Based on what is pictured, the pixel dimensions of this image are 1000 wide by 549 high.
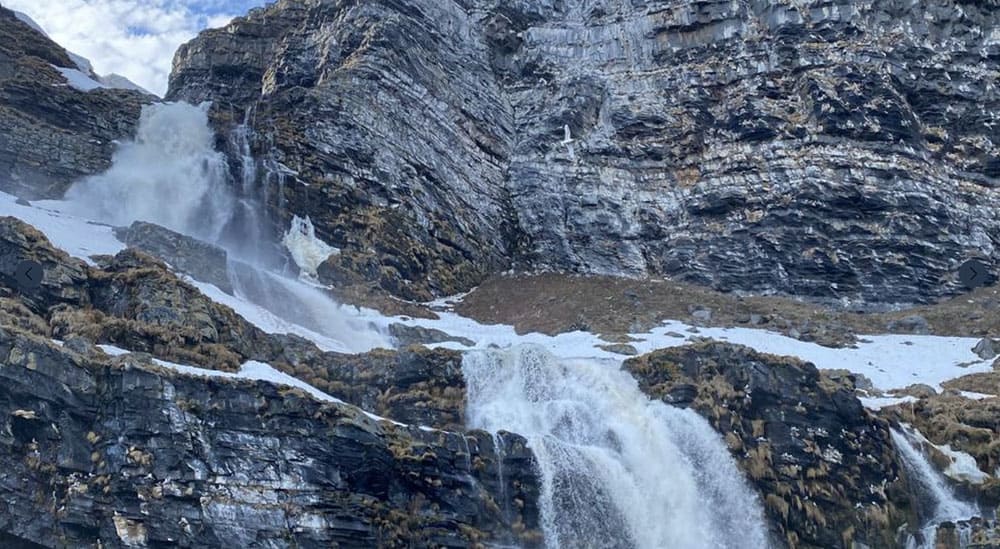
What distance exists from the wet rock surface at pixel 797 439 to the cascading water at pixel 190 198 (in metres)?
12.0

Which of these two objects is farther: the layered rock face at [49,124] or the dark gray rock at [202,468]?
the layered rock face at [49,124]

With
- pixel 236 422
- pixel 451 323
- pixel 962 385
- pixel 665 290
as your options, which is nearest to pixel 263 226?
pixel 451 323

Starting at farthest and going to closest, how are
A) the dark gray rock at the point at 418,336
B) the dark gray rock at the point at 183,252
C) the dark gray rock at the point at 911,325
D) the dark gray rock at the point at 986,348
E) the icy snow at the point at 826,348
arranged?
1. the dark gray rock at the point at 911,325
2. the dark gray rock at the point at 986,348
3. the dark gray rock at the point at 418,336
4. the icy snow at the point at 826,348
5. the dark gray rock at the point at 183,252

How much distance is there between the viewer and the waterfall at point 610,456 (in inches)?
898

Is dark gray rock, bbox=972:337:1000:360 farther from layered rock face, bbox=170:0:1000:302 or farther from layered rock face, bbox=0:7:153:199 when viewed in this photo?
layered rock face, bbox=0:7:153:199

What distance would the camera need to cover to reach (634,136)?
4738 centimetres

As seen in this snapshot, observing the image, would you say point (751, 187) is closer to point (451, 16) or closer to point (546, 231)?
point (546, 231)

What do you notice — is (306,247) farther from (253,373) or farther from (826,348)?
(826,348)

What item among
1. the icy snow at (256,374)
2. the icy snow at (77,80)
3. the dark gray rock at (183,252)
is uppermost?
the icy snow at (77,80)

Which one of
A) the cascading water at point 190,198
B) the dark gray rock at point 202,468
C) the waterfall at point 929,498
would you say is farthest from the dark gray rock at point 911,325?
the dark gray rock at point 202,468

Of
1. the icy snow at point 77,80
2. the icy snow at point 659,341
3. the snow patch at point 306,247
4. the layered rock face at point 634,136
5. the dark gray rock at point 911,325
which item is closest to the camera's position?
the icy snow at point 659,341

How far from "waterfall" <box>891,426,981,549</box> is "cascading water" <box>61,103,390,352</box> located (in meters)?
16.9

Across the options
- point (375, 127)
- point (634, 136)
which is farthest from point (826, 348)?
point (375, 127)

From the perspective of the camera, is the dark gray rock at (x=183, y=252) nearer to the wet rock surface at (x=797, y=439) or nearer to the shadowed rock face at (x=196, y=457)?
the shadowed rock face at (x=196, y=457)
